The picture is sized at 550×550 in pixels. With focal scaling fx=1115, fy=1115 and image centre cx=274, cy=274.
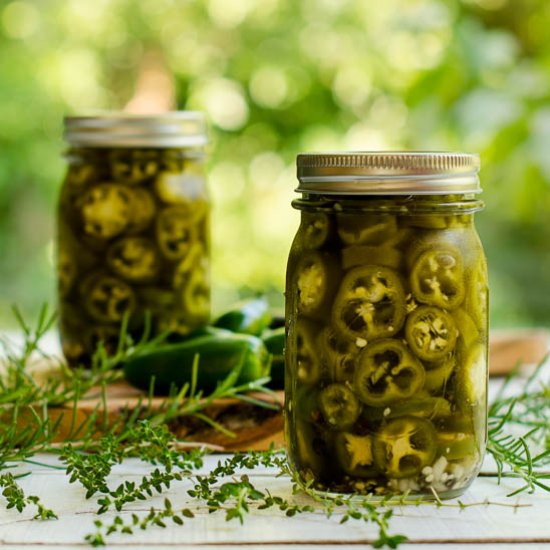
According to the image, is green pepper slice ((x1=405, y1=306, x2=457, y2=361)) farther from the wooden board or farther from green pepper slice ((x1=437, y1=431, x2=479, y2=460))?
the wooden board

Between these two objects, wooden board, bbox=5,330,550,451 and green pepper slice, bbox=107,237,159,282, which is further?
green pepper slice, bbox=107,237,159,282

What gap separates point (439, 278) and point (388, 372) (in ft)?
0.29

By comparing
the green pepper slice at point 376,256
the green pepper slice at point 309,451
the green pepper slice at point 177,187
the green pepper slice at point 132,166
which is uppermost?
the green pepper slice at point 132,166

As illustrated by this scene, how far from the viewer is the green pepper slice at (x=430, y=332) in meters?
0.90

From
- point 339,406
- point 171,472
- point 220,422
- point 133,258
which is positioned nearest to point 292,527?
point 339,406

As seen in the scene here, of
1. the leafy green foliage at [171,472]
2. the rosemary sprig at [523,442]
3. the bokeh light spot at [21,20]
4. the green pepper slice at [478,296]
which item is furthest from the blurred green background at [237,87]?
the green pepper slice at [478,296]

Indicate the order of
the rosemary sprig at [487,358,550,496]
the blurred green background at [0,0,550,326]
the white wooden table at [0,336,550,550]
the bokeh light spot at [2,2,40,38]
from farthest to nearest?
the bokeh light spot at [2,2,40,38] < the blurred green background at [0,0,550,326] < the rosemary sprig at [487,358,550,496] < the white wooden table at [0,336,550,550]

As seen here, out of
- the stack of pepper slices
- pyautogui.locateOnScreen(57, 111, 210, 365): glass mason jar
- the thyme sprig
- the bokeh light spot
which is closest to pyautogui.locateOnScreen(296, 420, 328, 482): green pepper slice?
the stack of pepper slices

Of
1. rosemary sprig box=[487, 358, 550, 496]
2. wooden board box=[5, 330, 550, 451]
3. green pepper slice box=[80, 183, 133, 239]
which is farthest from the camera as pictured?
green pepper slice box=[80, 183, 133, 239]

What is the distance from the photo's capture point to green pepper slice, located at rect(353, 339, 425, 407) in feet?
2.95

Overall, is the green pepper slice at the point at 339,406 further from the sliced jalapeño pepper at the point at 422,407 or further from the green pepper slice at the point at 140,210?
the green pepper slice at the point at 140,210

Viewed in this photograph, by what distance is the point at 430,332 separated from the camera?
0.90m

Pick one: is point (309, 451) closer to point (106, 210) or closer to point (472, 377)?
point (472, 377)

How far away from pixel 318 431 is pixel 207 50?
9.15 ft
